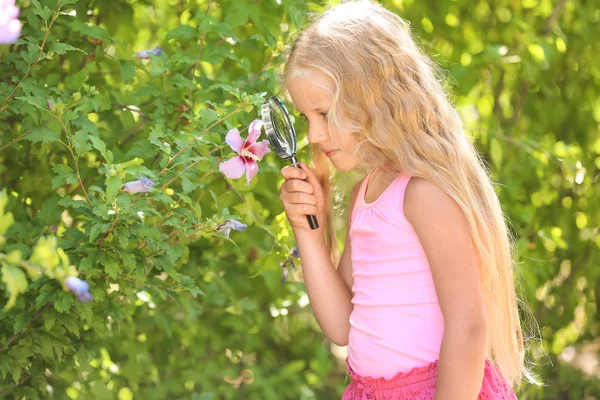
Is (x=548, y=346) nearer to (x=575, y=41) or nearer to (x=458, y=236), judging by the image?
(x=575, y=41)

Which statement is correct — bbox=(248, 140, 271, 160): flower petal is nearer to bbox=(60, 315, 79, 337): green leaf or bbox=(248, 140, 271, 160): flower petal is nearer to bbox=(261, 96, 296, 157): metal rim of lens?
bbox=(261, 96, 296, 157): metal rim of lens

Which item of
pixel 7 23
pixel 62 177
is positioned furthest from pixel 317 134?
pixel 7 23

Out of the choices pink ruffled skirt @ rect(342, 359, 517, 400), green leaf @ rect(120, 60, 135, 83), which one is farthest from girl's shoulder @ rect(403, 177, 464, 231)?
green leaf @ rect(120, 60, 135, 83)

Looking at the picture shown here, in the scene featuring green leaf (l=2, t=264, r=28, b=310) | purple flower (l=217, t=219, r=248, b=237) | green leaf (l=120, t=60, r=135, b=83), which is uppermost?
green leaf (l=2, t=264, r=28, b=310)

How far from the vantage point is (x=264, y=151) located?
1.72 meters

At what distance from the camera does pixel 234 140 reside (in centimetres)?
168

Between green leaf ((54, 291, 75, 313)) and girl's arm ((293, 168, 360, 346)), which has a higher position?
green leaf ((54, 291, 75, 313))

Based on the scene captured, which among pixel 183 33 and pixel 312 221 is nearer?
pixel 312 221

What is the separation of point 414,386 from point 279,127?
560 mm

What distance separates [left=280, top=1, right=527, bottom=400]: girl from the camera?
4.83ft

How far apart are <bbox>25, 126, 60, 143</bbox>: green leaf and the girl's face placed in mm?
468

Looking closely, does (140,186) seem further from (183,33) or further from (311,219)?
(183,33)

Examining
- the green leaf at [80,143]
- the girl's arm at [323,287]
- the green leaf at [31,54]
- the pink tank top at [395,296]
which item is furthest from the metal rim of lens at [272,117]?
the green leaf at [31,54]

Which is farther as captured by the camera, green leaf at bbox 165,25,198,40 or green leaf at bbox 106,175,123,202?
green leaf at bbox 165,25,198,40
